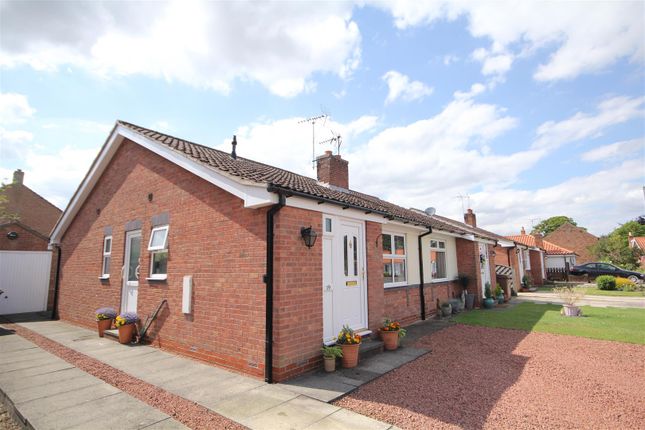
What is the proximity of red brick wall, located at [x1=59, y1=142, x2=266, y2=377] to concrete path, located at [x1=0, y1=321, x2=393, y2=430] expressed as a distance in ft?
1.11

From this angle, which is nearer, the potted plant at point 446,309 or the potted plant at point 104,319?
the potted plant at point 104,319

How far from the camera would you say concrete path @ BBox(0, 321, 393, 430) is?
13.1 ft

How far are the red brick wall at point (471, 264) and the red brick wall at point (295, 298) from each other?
9602 mm

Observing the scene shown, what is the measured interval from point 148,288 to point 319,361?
4.71 m

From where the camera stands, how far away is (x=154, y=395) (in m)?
4.86

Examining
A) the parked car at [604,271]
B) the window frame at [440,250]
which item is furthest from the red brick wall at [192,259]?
the parked car at [604,271]

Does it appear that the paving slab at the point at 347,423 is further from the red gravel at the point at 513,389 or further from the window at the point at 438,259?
the window at the point at 438,259

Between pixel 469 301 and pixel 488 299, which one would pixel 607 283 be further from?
pixel 469 301

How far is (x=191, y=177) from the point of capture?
7355 mm

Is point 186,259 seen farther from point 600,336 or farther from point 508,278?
point 508,278

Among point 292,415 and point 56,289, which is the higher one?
point 56,289

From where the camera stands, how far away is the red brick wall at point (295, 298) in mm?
5312

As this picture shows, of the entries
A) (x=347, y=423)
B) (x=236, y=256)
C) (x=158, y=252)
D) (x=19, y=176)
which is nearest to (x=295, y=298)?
(x=236, y=256)

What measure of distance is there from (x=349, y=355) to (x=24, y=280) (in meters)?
15.6
